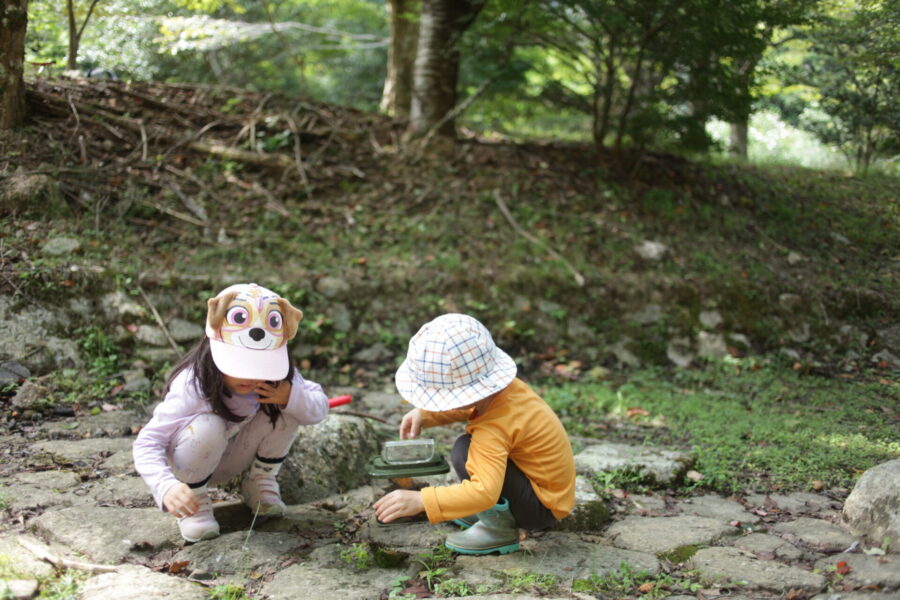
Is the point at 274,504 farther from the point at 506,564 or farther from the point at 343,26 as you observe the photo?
the point at 343,26

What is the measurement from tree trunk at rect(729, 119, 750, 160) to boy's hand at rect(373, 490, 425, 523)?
5181 mm

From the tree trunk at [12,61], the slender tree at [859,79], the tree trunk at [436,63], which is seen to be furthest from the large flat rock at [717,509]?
the tree trunk at [12,61]

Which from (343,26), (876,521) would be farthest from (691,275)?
(343,26)

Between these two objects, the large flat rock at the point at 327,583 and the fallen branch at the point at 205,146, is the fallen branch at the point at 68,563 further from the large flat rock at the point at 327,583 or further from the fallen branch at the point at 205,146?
the fallen branch at the point at 205,146

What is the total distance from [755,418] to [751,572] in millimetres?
1787

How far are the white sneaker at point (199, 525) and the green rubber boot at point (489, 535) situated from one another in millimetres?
904

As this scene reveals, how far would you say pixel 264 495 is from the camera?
2.72 meters

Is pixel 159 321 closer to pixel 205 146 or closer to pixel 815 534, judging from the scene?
pixel 205 146

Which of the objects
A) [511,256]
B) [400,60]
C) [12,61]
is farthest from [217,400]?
[400,60]

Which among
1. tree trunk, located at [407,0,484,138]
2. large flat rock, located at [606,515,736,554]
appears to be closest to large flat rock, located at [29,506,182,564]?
large flat rock, located at [606,515,736,554]

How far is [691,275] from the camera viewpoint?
222 inches

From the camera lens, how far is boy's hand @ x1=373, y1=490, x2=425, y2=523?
7.50 ft

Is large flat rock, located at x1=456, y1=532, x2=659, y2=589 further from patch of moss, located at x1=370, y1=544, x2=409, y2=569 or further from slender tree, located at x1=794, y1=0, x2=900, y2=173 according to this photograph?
slender tree, located at x1=794, y1=0, x2=900, y2=173

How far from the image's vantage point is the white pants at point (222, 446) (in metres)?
2.43
